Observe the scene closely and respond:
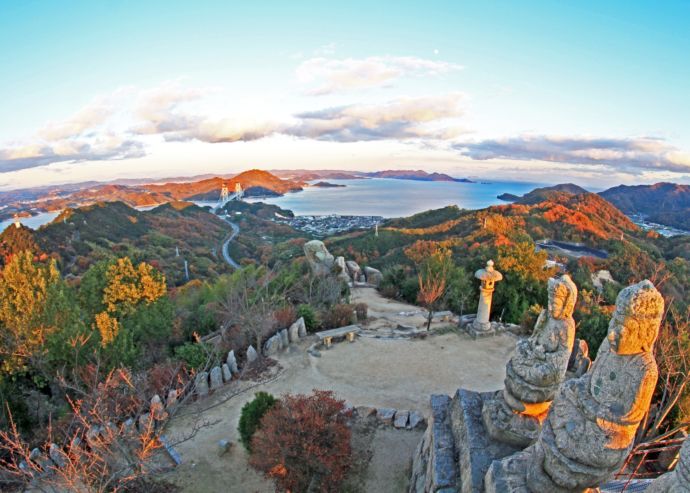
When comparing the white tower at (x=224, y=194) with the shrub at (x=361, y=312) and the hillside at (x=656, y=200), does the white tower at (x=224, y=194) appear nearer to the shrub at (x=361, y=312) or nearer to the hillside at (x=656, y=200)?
the hillside at (x=656, y=200)

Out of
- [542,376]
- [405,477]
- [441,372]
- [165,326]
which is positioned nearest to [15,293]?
[165,326]

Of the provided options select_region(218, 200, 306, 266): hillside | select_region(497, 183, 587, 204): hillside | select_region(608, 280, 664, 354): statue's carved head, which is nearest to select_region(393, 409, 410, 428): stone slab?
select_region(608, 280, 664, 354): statue's carved head

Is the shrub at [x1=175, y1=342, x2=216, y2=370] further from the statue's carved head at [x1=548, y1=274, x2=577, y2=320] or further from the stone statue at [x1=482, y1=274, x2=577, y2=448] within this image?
the statue's carved head at [x1=548, y1=274, x2=577, y2=320]

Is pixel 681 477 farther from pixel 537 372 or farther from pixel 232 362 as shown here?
pixel 232 362

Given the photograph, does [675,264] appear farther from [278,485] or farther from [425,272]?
[278,485]

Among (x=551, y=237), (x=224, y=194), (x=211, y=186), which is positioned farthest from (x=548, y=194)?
(x=211, y=186)
